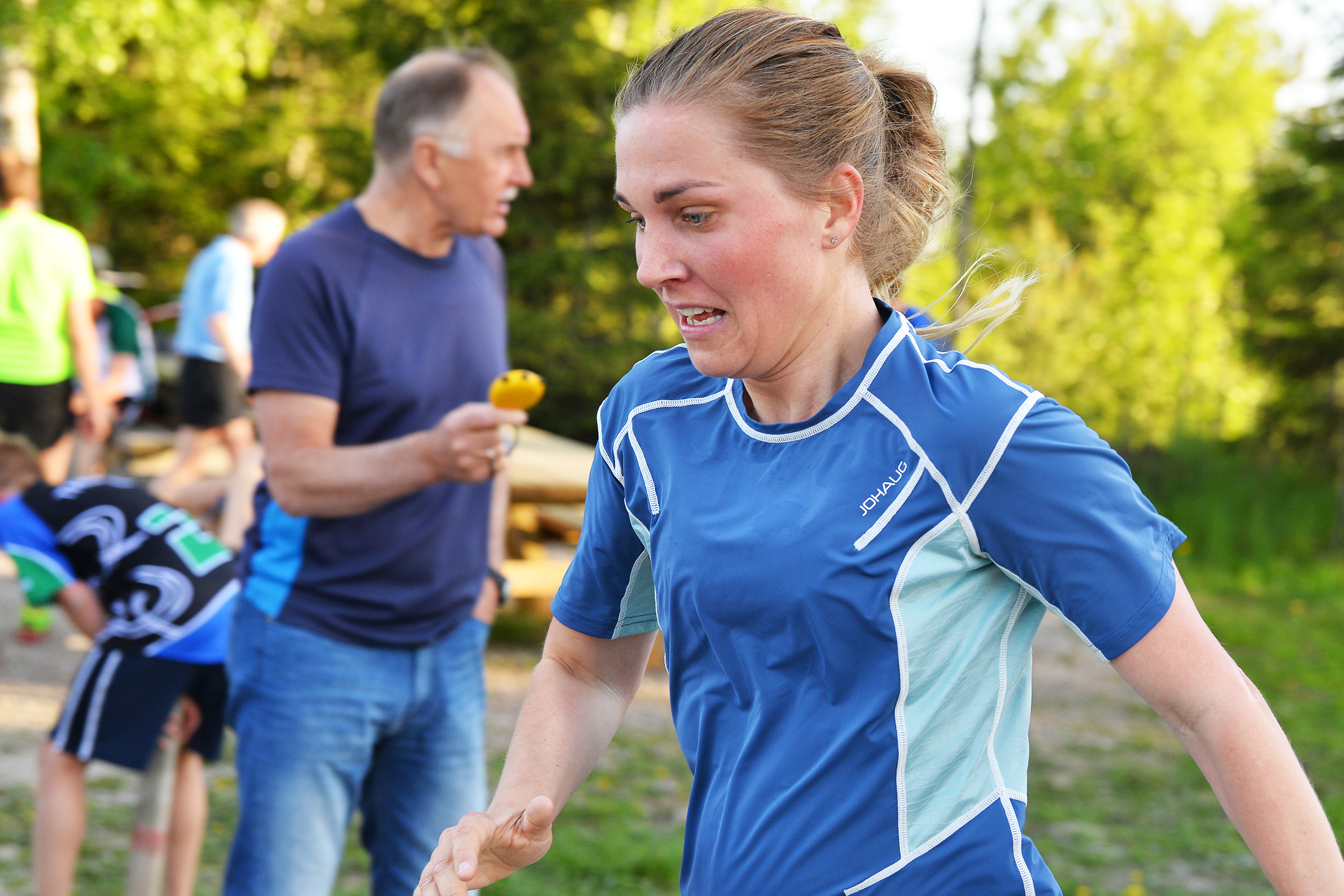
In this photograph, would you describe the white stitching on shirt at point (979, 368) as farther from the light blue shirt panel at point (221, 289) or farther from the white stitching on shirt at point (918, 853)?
the light blue shirt panel at point (221, 289)

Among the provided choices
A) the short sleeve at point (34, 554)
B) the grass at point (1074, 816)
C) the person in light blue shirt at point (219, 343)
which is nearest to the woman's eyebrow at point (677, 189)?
the short sleeve at point (34, 554)

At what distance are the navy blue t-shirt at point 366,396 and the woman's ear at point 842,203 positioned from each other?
1.40m

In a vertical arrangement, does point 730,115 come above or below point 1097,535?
above

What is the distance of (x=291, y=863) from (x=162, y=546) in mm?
1438

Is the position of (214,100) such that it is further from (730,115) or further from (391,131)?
(730,115)

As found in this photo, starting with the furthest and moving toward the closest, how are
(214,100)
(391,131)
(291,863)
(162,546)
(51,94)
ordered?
1. (214,100)
2. (51,94)
3. (162,546)
4. (391,131)
5. (291,863)

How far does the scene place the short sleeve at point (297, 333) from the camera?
2.47 meters

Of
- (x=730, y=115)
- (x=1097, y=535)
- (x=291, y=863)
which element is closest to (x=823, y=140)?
(x=730, y=115)

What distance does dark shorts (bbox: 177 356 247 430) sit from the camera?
24.2ft

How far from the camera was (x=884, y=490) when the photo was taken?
1315mm

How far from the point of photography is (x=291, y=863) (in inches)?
97.0

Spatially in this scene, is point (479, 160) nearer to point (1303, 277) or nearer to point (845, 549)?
point (845, 549)

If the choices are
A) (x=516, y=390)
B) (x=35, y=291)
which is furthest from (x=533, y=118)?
(x=516, y=390)

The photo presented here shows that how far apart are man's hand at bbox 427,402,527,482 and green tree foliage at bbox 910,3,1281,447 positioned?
595 inches
